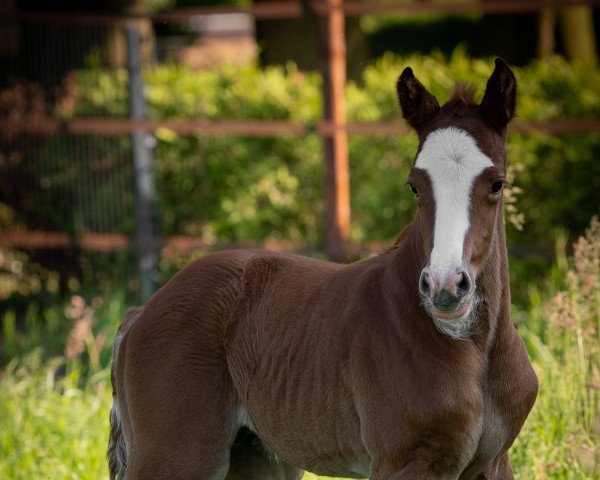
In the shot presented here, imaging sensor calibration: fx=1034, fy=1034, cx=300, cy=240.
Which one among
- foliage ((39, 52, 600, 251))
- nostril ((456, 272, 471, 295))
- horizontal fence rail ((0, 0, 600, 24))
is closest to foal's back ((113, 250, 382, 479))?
nostril ((456, 272, 471, 295))

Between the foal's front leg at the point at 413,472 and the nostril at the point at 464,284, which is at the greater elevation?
the nostril at the point at 464,284

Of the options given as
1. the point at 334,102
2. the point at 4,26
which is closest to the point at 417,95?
the point at 334,102

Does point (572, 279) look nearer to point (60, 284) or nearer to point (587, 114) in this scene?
point (587, 114)

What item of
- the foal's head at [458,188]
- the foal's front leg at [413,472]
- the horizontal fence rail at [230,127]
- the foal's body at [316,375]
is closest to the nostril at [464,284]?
the foal's head at [458,188]

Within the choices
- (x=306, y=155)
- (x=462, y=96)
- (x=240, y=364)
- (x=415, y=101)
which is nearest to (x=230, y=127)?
(x=306, y=155)

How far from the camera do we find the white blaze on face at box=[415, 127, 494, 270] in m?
3.12

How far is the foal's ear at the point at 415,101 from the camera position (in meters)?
3.56

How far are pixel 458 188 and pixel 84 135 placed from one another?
6.31 metres

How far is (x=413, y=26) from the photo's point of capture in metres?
24.5

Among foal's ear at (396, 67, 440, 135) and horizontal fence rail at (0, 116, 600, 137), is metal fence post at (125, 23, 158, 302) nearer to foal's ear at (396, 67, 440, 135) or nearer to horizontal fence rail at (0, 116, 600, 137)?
horizontal fence rail at (0, 116, 600, 137)

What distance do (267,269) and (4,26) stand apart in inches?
291

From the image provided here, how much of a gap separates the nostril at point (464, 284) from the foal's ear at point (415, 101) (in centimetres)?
72

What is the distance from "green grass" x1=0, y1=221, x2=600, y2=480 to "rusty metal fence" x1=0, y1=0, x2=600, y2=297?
1279mm

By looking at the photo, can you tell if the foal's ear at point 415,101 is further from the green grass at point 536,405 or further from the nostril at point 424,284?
the green grass at point 536,405
